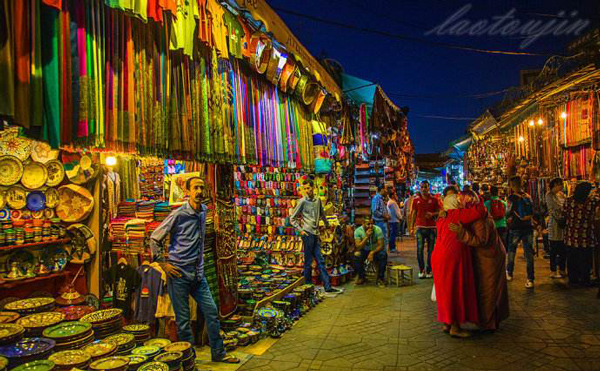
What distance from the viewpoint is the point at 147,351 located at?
321 centimetres

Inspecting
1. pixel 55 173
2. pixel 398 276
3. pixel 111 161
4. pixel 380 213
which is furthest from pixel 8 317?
pixel 380 213

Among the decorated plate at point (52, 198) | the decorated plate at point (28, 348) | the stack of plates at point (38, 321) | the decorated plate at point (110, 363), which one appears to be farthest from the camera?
the decorated plate at point (52, 198)

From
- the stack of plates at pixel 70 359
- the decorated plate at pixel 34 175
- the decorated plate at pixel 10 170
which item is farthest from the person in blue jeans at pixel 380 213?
the stack of plates at pixel 70 359

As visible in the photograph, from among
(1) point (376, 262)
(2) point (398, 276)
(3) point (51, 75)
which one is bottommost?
(2) point (398, 276)

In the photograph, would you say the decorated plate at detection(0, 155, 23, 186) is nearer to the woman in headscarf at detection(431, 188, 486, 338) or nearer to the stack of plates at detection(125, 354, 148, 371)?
the stack of plates at detection(125, 354, 148, 371)

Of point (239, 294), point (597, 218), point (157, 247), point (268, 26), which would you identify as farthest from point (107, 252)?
point (597, 218)

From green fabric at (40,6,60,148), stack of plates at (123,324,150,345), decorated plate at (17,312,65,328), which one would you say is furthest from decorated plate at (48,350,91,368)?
green fabric at (40,6,60,148)

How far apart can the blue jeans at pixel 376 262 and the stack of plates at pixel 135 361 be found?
506 centimetres

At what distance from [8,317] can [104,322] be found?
2.15 feet

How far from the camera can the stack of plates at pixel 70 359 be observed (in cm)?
269

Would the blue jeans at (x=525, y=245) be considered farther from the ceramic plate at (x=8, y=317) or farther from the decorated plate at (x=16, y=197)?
the decorated plate at (x=16, y=197)

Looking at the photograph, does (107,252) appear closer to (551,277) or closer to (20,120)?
(20,120)

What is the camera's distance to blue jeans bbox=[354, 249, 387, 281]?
25.1 feet

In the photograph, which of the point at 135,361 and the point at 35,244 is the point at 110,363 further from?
the point at 35,244
